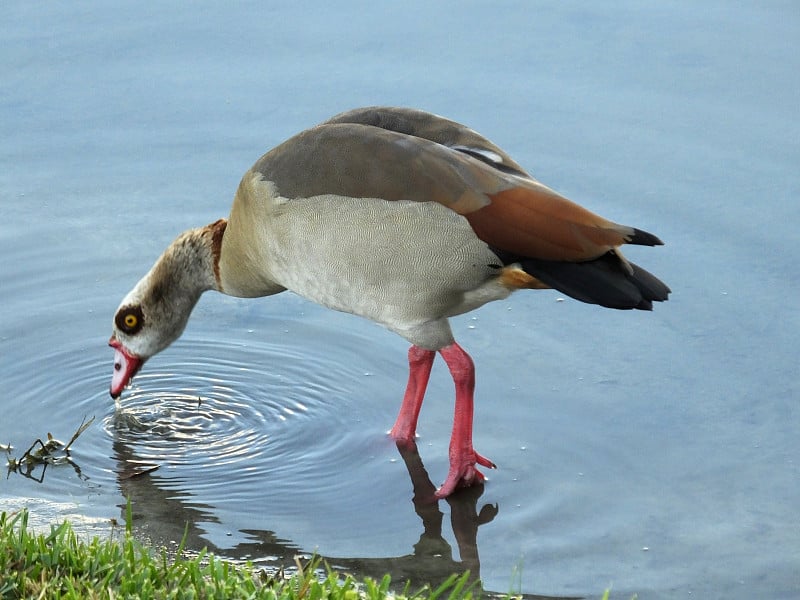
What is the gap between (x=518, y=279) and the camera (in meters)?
5.54

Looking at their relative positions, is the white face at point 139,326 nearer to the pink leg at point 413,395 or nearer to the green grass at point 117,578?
the pink leg at point 413,395

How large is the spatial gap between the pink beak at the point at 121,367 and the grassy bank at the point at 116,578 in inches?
82.1

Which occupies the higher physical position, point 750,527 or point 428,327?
point 428,327

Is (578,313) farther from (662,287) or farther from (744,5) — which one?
(744,5)

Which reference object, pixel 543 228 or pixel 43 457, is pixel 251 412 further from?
pixel 543 228

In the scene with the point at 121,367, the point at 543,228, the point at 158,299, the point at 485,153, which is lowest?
the point at 121,367

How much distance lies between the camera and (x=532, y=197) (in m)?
5.46

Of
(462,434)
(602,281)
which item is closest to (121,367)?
(462,434)

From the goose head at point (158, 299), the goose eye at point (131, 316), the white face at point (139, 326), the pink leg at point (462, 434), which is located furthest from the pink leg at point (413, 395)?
the goose eye at point (131, 316)

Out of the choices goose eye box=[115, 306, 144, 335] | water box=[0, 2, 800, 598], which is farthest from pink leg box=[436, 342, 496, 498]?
goose eye box=[115, 306, 144, 335]

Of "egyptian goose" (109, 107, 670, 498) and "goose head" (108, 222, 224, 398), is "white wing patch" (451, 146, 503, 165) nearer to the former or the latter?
"egyptian goose" (109, 107, 670, 498)

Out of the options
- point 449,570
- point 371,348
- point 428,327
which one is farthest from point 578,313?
point 449,570

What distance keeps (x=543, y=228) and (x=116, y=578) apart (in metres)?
2.21

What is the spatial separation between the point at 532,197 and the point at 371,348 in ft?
6.10
